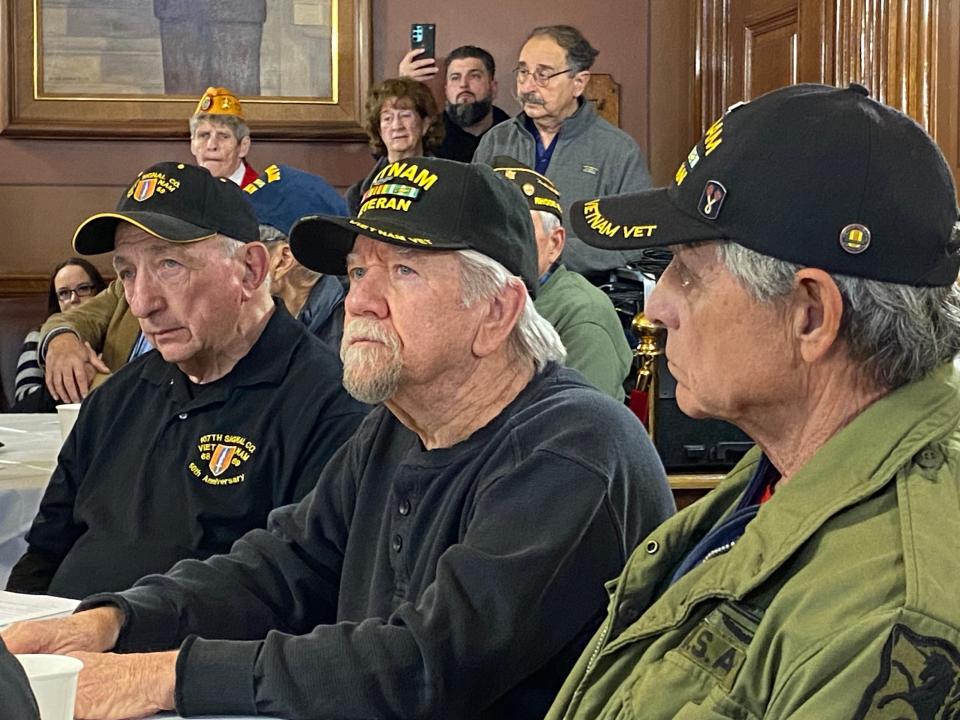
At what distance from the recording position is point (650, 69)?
22.4ft

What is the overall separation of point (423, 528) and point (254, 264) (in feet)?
3.32

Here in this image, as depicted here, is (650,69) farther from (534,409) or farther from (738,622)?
(738,622)

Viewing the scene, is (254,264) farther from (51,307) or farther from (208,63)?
(208,63)

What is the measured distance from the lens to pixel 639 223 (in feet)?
4.41

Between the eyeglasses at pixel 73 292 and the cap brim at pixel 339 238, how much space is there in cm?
394

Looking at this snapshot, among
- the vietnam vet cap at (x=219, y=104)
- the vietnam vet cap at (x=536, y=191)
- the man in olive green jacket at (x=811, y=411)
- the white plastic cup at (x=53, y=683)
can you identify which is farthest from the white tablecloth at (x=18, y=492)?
the vietnam vet cap at (x=219, y=104)

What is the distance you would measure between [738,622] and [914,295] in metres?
0.31

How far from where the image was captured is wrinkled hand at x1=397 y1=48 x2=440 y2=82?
6.46 metres

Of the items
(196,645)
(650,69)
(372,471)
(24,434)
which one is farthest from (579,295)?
(650,69)

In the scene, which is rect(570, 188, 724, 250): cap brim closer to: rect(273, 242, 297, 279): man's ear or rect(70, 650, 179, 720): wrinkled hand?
rect(70, 650, 179, 720): wrinkled hand

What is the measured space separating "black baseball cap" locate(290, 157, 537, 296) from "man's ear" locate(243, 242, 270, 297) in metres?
0.70

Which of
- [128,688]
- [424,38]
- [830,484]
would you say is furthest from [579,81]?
[830,484]

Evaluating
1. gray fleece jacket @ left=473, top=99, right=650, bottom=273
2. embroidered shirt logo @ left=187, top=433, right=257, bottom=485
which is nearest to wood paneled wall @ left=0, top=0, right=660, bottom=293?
gray fleece jacket @ left=473, top=99, right=650, bottom=273

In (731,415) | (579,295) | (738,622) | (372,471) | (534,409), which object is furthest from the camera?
(579,295)
